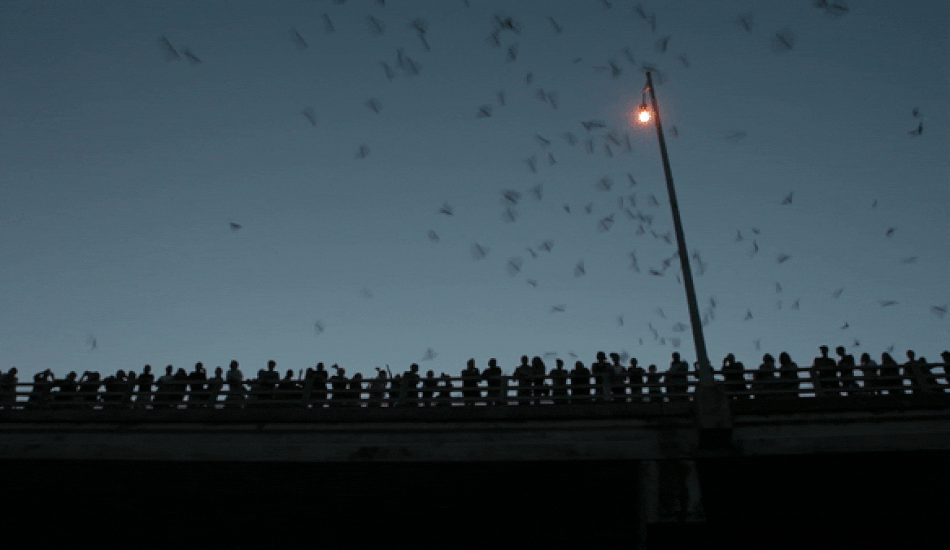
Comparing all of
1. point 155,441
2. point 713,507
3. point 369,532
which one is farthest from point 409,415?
point 713,507

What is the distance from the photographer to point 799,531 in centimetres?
1316

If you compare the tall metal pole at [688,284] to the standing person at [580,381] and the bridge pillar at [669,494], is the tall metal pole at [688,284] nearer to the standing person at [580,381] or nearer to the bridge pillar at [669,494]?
the bridge pillar at [669,494]

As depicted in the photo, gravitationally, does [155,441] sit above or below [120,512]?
above

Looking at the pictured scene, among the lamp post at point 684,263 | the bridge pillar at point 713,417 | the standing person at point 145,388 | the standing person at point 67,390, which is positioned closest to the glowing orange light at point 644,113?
the lamp post at point 684,263

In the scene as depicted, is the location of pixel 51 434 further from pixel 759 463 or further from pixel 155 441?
pixel 759 463

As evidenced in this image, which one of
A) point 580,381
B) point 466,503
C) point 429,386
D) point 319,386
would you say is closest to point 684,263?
point 580,381

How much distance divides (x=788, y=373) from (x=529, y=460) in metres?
5.42

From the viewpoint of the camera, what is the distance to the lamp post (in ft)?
37.4

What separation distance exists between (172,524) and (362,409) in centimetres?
603

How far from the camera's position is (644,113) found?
15.0 meters

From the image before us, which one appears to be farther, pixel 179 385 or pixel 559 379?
pixel 179 385

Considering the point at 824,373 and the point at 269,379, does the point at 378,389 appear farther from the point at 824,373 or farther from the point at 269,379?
the point at 824,373

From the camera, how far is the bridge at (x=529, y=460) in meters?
11.3

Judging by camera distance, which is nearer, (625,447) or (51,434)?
(625,447)
